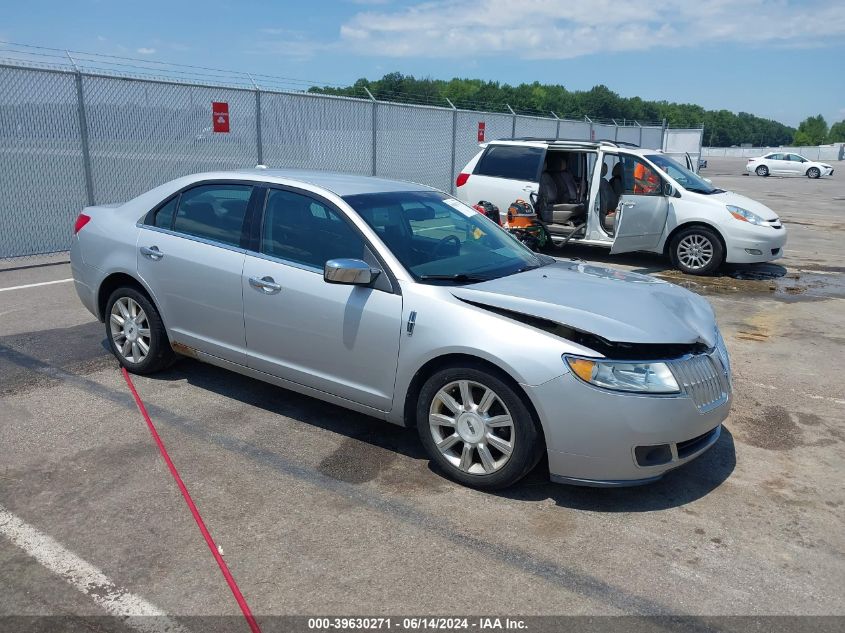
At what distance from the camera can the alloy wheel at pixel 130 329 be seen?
5289 millimetres

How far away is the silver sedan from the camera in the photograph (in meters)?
3.52

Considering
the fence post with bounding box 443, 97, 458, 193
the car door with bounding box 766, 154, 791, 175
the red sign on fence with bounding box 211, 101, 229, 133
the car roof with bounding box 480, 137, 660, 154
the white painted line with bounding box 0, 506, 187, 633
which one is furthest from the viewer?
the car door with bounding box 766, 154, 791, 175

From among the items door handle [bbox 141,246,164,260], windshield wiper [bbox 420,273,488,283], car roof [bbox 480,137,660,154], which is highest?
car roof [bbox 480,137,660,154]

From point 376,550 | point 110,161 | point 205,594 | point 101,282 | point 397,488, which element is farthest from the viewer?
point 110,161

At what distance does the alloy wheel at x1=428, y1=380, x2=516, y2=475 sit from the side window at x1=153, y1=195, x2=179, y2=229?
8.31ft

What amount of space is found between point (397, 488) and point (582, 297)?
145 cm

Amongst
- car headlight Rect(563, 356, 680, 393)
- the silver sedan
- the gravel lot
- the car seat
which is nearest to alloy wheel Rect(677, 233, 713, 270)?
the car seat

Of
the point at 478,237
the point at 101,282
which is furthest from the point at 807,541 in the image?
the point at 101,282

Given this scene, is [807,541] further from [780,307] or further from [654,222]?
[654,222]

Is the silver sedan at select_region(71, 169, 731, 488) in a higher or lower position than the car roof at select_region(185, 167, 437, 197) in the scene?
lower

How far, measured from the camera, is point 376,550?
3.26 metres

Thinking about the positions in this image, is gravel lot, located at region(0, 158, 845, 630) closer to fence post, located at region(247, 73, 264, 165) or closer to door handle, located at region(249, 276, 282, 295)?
door handle, located at region(249, 276, 282, 295)

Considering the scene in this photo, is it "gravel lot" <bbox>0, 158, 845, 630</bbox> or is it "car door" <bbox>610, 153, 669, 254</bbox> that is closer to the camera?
"gravel lot" <bbox>0, 158, 845, 630</bbox>

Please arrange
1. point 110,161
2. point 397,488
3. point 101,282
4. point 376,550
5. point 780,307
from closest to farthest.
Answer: point 376,550, point 397,488, point 101,282, point 780,307, point 110,161
